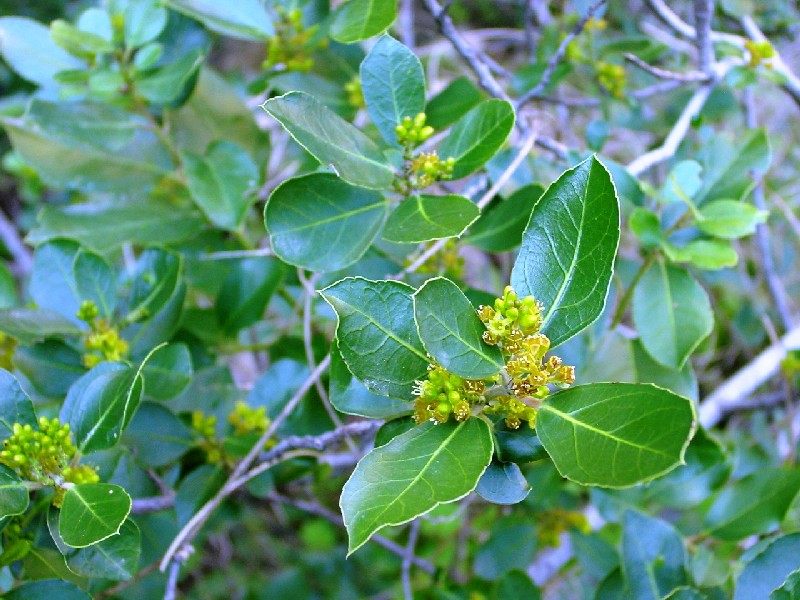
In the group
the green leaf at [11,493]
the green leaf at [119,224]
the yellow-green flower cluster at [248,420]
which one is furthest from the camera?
the green leaf at [119,224]

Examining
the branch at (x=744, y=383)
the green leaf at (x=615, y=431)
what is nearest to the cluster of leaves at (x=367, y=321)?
the green leaf at (x=615, y=431)

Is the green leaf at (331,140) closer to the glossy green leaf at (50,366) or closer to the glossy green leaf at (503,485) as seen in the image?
the glossy green leaf at (503,485)

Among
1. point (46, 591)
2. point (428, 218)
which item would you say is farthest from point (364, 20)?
point (46, 591)

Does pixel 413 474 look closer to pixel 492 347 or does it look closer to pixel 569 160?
pixel 492 347

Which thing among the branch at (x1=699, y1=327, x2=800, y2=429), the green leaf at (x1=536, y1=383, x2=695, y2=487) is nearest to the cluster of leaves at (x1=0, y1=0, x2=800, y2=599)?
the green leaf at (x1=536, y1=383, x2=695, y2=487)

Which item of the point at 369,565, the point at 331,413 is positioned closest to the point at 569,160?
the point at 331,413

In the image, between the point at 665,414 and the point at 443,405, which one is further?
the point at 443,405
